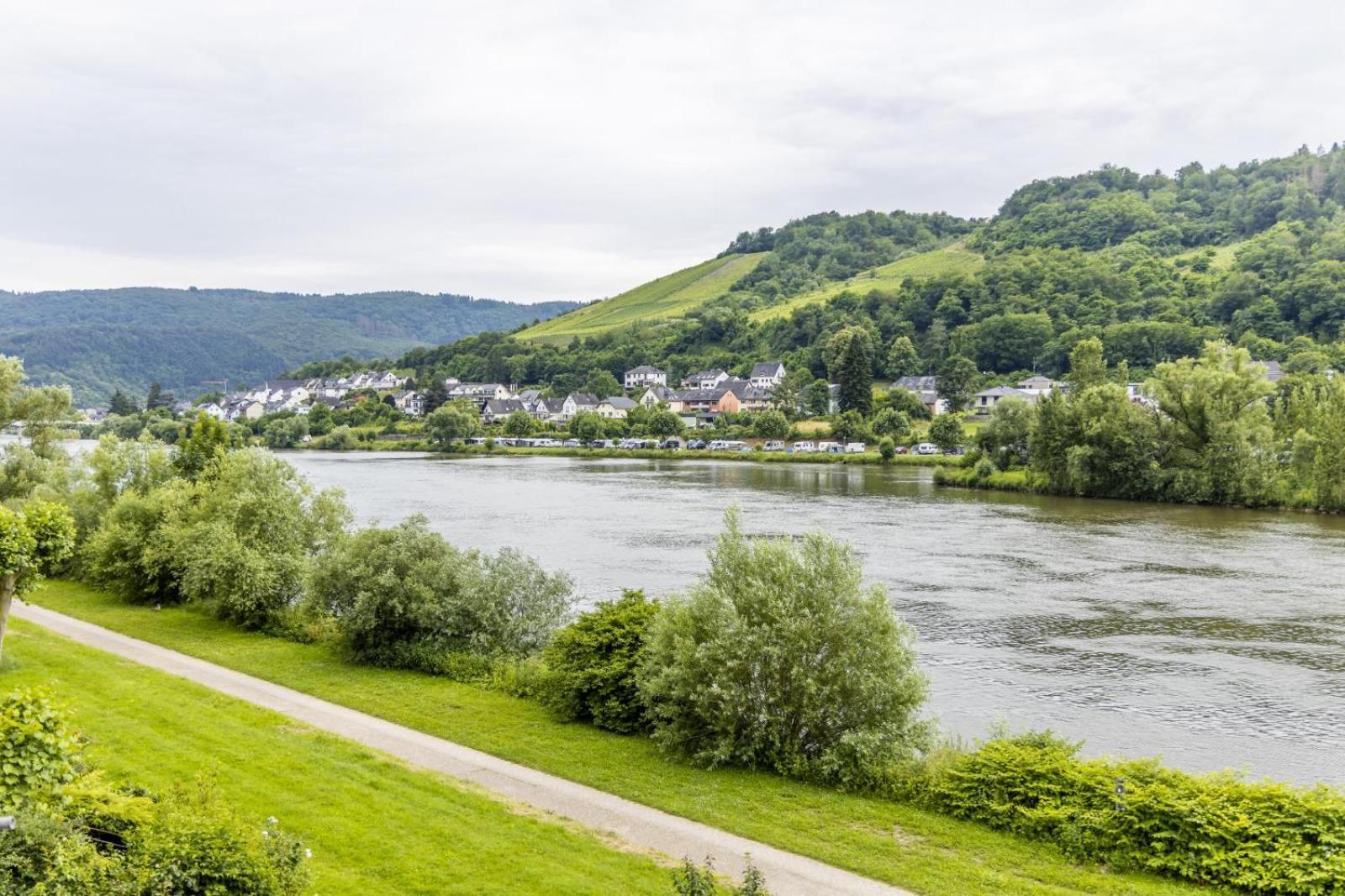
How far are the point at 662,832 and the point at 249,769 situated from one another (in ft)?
19.5

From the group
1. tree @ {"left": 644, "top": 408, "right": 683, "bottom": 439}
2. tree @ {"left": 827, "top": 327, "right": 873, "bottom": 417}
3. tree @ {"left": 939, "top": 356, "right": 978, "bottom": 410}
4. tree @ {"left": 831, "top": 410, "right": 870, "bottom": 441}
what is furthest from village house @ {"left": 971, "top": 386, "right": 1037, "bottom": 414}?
tree @ {"left": 644, "top": 408, "right": 683, "bottom": 439}

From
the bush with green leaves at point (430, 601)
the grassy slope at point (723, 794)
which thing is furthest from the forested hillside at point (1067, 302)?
the grassy slope at point (723, 794)

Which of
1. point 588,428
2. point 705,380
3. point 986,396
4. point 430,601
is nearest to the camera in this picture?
point 430,601

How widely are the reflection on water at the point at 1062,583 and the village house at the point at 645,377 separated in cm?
8459

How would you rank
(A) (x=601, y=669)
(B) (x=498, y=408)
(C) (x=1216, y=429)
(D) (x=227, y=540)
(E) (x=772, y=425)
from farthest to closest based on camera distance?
(B) (x=498, y=408)
(E) (x=772, y=425)
(C) (x=1216, y=429)
(D) (x=227, y=540)
(A) (x=601, y=669)

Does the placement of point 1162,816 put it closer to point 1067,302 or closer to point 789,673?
point 789,673

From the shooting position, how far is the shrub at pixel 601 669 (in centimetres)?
1773

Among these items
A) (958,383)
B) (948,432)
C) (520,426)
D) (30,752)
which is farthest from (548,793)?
(520,426)

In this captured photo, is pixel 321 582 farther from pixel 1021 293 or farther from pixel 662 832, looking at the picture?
pixel 1021 293

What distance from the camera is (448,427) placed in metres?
117

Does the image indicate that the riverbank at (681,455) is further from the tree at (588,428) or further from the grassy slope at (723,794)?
the grassy slope at (723,794)

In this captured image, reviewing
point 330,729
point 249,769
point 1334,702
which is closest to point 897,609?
point 1334,702

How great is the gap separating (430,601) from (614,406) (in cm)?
11566

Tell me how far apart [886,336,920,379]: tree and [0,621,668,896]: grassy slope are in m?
117
